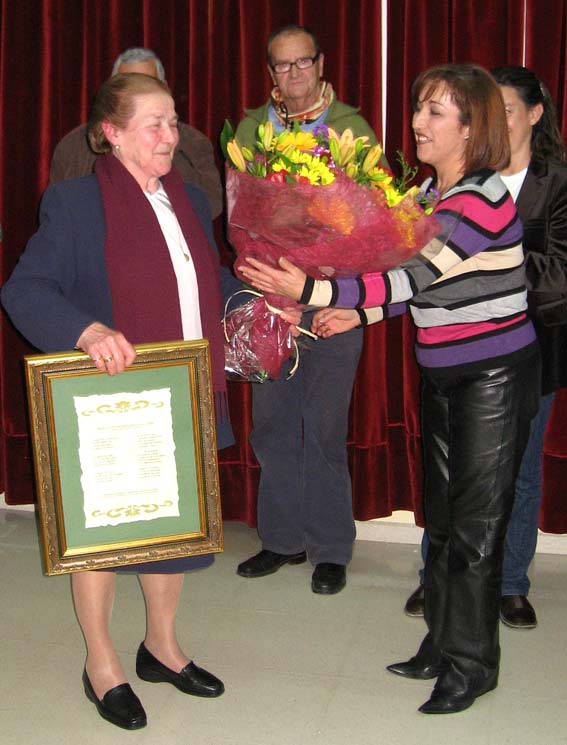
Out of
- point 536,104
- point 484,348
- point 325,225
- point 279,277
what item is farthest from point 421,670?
point 536,104

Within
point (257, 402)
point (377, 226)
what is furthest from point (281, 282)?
point (257, 402)

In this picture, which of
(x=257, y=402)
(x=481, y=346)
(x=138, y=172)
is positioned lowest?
(x=257, y=402)

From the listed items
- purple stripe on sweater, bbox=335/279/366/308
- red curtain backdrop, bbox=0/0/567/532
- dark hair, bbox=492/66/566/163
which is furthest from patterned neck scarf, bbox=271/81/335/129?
purple stripe on sweater, bbox=335/279/366/308

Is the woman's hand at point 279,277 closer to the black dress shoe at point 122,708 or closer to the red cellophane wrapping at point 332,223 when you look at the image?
the red cellophane wrapping at point 332,223

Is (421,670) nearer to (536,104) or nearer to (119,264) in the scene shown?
(119,264)

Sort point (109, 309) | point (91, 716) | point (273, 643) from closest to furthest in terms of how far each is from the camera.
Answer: point (109, 309), point (91, 716), point (273, 643)

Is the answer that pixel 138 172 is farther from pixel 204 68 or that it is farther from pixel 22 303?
pixel 204 68

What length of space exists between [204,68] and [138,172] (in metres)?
1.50

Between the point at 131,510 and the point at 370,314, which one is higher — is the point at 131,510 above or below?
below

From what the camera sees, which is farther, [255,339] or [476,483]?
[255,339]

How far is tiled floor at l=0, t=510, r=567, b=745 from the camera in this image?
220cm

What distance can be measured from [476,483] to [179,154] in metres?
1.60

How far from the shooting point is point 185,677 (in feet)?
7.64

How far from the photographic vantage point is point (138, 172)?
2.07 m
